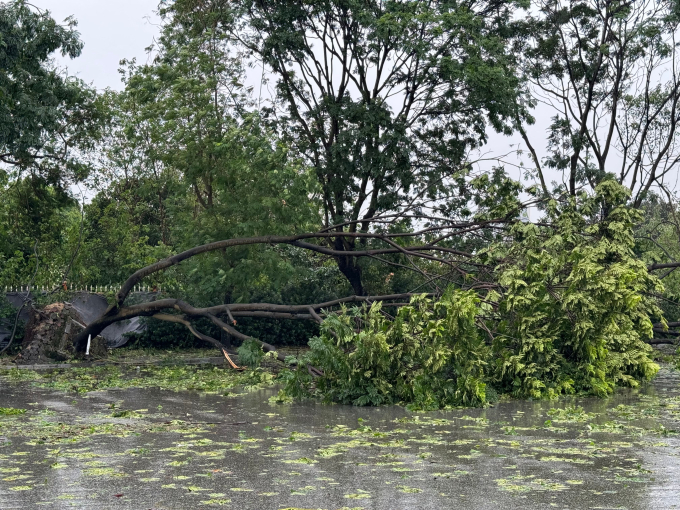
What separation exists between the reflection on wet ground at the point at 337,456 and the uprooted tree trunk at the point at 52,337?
273 inches

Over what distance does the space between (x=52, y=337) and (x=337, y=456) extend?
12576 millimetres

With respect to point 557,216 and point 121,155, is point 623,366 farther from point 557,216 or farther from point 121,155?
point 121,155

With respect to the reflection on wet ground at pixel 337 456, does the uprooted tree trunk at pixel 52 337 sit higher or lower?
higher

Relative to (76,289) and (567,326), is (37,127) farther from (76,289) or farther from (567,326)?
(567,326)

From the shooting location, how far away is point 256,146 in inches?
774

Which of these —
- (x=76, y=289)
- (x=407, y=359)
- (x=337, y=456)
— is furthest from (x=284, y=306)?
(x=76, y=289)

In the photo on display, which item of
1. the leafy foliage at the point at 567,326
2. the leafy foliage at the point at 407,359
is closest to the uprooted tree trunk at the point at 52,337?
the leafy foliage at the point at 407,359

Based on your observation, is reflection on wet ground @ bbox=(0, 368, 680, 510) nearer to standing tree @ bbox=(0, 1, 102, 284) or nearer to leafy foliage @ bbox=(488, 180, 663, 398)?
leafy foliage @ bbox=(488, 180, 663, 398)

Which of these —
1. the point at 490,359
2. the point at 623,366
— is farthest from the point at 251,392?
the point at 623,366

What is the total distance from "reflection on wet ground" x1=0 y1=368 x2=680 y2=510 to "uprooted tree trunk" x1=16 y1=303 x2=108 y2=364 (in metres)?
6.94

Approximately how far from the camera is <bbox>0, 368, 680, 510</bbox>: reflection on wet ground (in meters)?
5.44

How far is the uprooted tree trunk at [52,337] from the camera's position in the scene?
57.9 feet

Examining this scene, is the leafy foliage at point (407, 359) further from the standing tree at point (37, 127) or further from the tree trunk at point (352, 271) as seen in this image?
the tree trunk at point (352, 271)

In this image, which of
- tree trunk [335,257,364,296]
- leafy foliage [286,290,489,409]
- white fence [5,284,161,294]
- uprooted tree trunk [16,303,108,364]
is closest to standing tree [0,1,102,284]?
white fence [5,284,161,294]
